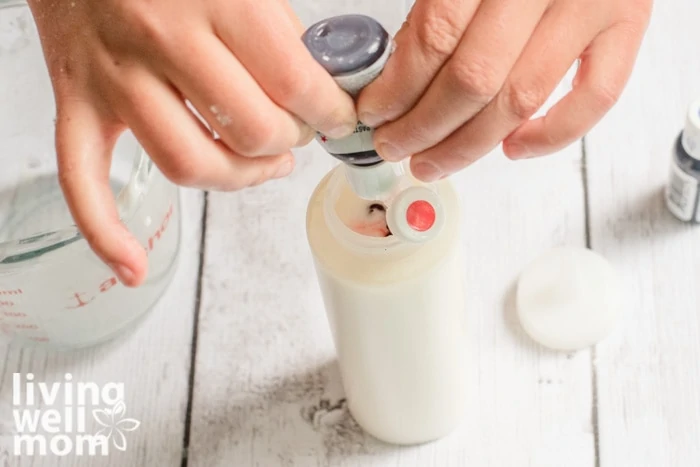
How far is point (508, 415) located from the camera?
0.56m

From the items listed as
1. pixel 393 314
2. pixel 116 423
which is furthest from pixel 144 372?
pixel 393 314

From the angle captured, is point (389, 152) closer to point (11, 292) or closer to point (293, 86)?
point (293, 86)

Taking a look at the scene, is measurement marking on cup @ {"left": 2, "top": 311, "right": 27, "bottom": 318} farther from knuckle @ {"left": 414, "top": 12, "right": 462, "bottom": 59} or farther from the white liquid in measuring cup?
knuckle @ {"left": 414, "top": 12, "right": 462, "bottom": 59}

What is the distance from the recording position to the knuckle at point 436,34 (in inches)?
12.7

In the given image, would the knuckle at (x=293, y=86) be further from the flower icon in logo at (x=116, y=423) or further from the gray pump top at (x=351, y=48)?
the flower icon in logo at (x=116, y=423)

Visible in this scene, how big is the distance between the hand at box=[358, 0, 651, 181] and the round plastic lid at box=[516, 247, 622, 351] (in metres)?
0.24

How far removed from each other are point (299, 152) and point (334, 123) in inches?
13.3

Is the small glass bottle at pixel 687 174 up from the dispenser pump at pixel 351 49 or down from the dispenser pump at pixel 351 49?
down

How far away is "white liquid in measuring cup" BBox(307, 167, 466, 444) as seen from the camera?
1.35 ft

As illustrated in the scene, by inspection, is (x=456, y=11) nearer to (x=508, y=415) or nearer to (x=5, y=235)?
(x=508, y=415)

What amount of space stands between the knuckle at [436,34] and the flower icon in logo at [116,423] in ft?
1.23

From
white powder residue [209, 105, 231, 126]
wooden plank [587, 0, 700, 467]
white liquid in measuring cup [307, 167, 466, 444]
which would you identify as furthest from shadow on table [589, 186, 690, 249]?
white powder residue [209, 105, 231, 126]

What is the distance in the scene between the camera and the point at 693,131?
1.79 ft

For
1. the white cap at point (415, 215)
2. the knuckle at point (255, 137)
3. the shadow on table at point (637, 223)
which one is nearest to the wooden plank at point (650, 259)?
the shadow on table at point (637, 223)
